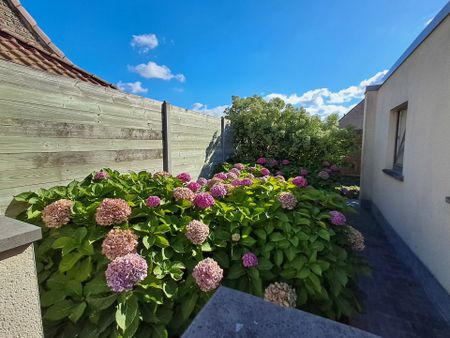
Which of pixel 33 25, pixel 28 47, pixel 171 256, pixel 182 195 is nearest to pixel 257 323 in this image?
pixel 171 256

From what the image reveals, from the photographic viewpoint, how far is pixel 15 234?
95 centimetres

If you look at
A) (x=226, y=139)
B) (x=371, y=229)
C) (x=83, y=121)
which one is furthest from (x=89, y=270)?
(x=371, y=229)

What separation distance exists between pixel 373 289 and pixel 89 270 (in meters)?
2.75

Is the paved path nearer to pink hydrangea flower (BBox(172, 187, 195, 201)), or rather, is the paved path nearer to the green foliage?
pink hydrangea flower (BBox(172, 187, 195, 201))

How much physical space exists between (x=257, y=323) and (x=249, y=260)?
25.4 inches

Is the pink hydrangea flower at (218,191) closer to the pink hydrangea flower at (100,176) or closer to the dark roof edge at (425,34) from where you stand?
the pink hydrangea flower at (100,176)

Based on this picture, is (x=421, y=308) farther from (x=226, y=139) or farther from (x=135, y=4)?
(x=135, y=4)

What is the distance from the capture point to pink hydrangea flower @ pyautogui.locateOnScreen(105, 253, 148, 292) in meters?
1.13

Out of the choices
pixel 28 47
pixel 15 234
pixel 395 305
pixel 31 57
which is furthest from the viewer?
pixel 28 47

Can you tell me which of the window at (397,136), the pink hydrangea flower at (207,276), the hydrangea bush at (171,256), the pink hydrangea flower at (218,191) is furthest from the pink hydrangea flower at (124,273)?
the window at (397,136)

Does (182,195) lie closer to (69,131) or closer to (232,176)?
(232,176)

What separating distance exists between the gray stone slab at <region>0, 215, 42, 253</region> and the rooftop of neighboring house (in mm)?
2290

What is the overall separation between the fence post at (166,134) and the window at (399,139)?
390cm

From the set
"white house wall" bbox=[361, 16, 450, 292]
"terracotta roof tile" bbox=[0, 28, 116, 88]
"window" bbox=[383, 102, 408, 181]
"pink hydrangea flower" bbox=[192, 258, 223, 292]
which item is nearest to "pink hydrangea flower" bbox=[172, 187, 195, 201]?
"pink hydrangea flower" bbox=[192, 258, 223, 292]
